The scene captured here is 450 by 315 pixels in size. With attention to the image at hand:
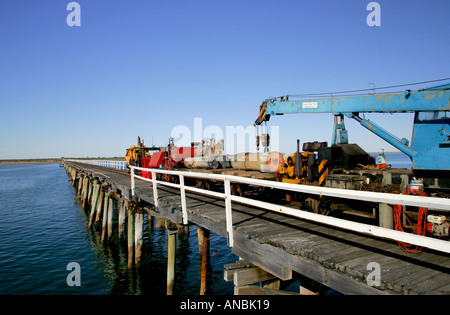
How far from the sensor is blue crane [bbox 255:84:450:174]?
7.01m

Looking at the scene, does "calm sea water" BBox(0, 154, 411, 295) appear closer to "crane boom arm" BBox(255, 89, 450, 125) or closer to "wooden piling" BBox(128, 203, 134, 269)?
"wooden piling" BBox(128, 203, 134, 269)

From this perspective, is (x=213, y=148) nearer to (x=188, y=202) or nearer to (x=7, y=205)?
(x=188, y=202)

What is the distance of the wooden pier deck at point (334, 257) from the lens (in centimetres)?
337

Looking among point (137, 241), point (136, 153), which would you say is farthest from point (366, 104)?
point (136, 153)

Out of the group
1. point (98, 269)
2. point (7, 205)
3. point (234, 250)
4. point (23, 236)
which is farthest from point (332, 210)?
point (7, 205)

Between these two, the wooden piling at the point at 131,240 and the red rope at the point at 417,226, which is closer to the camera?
the red rope at the point at 417,226

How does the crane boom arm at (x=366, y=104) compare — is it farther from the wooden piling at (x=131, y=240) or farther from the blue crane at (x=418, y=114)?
the wooden piling at (x=131, y=240)

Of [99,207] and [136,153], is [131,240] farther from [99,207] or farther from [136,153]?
[136,153]

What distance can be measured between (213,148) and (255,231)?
10822 millimetres

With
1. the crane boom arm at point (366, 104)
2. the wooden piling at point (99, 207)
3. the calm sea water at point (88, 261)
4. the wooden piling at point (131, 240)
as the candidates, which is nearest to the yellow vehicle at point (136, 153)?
the wooden piling at point (99, 207)

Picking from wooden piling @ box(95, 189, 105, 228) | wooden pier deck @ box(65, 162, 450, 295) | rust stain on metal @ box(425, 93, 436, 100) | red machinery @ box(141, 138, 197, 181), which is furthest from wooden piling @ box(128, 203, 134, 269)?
rust stain on metal @ box(425, 93, 436, 100)

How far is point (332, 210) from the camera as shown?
720cm

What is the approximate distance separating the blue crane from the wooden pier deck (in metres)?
3.49

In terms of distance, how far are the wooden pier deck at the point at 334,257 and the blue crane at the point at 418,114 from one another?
11.4ft
